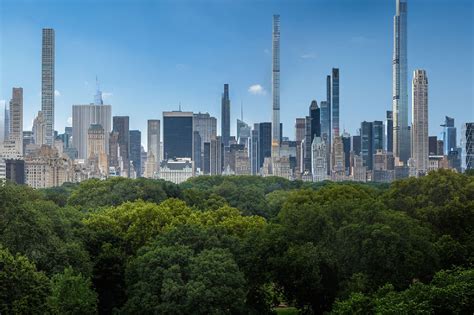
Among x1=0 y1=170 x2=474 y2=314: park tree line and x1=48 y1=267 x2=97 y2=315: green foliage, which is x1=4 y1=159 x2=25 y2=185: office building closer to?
x1=0 y1=170 x2=474 y2=314: park tree line

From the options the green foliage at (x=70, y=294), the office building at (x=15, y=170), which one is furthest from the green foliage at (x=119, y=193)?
the office building at (x=15, y=170)

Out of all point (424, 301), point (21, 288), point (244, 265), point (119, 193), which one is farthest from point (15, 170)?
point (424, 301)

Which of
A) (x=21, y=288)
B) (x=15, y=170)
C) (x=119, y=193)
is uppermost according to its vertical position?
(x=15, y=170)

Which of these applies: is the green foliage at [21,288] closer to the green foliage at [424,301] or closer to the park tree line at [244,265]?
the park tree line at [244,265]

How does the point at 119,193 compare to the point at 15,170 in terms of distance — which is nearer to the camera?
the point at 119,193

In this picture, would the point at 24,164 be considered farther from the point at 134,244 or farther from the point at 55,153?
the point at 134,244

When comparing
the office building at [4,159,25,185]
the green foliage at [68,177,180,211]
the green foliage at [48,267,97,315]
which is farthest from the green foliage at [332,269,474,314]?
the office building at [4,159,25,185]

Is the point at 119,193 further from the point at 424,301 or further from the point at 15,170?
the point at 15,170
